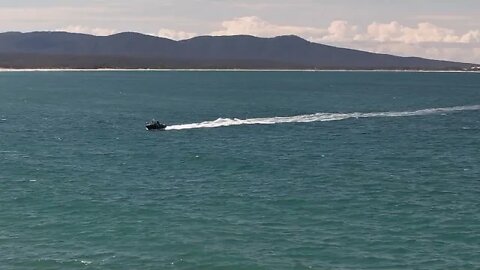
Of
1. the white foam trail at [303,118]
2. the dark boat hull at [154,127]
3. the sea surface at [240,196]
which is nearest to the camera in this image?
the sea surface at [240,196]

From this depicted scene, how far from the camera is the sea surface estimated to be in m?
43.4

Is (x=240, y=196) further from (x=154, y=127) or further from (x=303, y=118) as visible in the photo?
(x=303, y=118)

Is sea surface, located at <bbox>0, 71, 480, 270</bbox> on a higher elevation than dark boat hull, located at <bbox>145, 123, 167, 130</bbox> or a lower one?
lower

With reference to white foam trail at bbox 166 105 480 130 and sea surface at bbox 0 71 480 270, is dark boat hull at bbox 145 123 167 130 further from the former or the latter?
white foam trail at bbox 166 105 480 130

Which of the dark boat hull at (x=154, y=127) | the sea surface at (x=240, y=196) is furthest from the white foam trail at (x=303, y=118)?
the dark boat hull at (x=154, y=127)

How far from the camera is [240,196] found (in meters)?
57.2

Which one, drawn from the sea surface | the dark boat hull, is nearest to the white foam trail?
the sea surface

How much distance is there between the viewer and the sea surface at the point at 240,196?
43438 millimetres

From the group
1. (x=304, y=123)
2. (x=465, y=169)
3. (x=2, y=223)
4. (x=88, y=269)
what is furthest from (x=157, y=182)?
(x=304, y=123)

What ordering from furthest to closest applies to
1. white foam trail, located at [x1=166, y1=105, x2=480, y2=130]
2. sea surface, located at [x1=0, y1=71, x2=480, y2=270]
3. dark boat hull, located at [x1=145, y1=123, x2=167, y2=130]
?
white foam trail, located at [x1=166, y1=105, x2=480, y2=130]
dark boat hull, located at [x1=145, y1=123, x2=167, y2=130]
sea surface, located at [x1=0, y1=71, x2=480, y2=270]

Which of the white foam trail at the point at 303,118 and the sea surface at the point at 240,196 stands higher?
the white foam trail at the point at 303,118

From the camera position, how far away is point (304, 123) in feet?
366

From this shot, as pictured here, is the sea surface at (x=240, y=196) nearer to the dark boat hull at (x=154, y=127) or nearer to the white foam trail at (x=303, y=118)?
the white foam trail at (x=303, y=118)

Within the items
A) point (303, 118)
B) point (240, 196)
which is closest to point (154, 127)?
point (303, 118)
